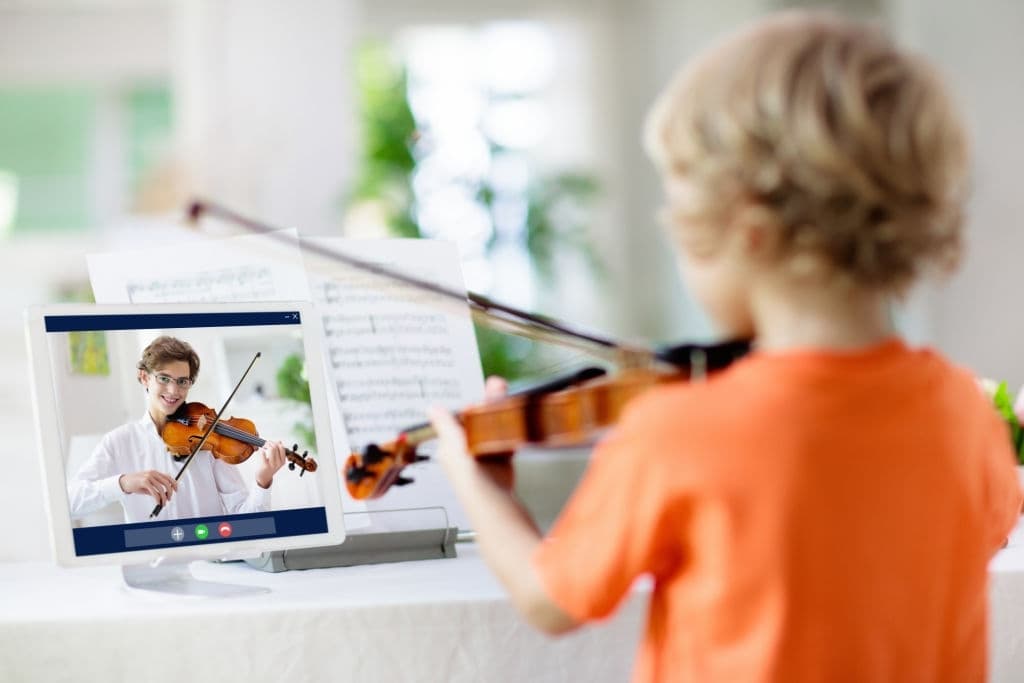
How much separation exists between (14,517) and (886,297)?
5.84 ft

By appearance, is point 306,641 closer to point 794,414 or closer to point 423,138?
point 794,414

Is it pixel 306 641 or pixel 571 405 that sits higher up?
pixel 571 405

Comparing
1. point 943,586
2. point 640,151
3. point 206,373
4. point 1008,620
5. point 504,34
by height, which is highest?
point 504,34

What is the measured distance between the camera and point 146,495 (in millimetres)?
1260

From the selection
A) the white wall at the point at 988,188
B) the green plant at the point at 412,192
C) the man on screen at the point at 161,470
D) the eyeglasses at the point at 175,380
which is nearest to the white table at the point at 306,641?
the man on screen at the point at 161,470

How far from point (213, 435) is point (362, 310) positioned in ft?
1.05

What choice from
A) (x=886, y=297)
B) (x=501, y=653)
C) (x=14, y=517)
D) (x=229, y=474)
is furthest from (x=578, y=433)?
(x=14, y=517)

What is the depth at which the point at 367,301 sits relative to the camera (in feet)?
5.14

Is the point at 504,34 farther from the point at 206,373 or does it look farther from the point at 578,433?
the point at 578,433

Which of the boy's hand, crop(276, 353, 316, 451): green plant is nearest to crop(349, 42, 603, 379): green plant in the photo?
crop(276, 353, 316, 451): green plant

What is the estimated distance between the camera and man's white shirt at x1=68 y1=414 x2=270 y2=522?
124 cm

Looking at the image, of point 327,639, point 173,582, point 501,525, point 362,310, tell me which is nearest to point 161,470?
point 173,582

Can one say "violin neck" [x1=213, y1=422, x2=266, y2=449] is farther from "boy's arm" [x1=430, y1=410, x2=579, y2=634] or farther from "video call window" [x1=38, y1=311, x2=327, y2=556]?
"boy's arm" [x1=430, y1=410, x2=579, y2=634]

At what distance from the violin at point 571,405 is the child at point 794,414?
0.8 inches
